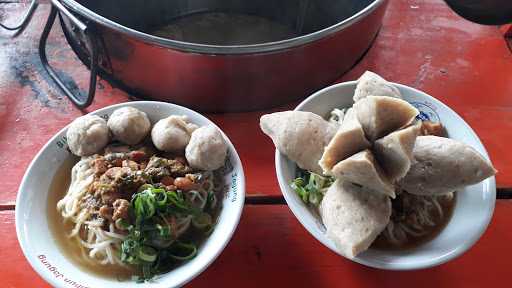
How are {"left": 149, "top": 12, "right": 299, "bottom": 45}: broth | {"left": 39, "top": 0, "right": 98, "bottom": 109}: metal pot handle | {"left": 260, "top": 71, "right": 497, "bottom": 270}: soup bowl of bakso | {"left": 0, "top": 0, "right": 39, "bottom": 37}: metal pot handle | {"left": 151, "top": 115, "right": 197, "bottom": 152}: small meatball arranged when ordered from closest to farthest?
{"left": 260, "top": 71, "right": 497, "bottom": 270}: soup bowl of bakso, {"left": 151, "top": 115, "right": 197, "bottom": 152}: small meatball, {"left": 39, "top": 0, "right": 98, "bottom": 109}: metal pot handle, {"left": 0, "top": 0, "right": 39, "bottom": 37}: metal pot handle, {"left": 149, "top": 12, "right": 299, "bottom": 45}: broth

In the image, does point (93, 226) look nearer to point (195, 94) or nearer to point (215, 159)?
point (215, 159)

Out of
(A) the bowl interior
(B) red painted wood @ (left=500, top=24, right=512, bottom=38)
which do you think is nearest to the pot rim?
(A) the bowl interior

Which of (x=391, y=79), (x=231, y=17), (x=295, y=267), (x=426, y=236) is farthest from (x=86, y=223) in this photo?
(x=231, y=17)

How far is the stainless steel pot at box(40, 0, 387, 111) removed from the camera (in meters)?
1.08

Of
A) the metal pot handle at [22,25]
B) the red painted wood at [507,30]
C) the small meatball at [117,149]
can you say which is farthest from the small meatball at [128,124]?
the red painted wood at [507,30]

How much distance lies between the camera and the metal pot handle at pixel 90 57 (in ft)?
3.60

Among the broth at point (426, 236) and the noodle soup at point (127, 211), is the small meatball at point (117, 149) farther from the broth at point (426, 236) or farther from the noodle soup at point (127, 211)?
the broth at point (426, 236)

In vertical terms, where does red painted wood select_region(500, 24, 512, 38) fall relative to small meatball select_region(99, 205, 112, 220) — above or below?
above

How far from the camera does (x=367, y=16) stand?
3.93 ft

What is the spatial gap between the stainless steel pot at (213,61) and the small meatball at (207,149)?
226 millimetres

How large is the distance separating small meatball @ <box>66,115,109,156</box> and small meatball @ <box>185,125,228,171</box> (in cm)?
21

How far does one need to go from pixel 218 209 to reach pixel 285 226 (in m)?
0.18

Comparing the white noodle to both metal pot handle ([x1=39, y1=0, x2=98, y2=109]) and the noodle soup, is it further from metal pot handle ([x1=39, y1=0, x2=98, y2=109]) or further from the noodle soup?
metal pot handle ([x1=39, y1=0, x2=98, y2=109])

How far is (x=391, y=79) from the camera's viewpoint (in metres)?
1.42
